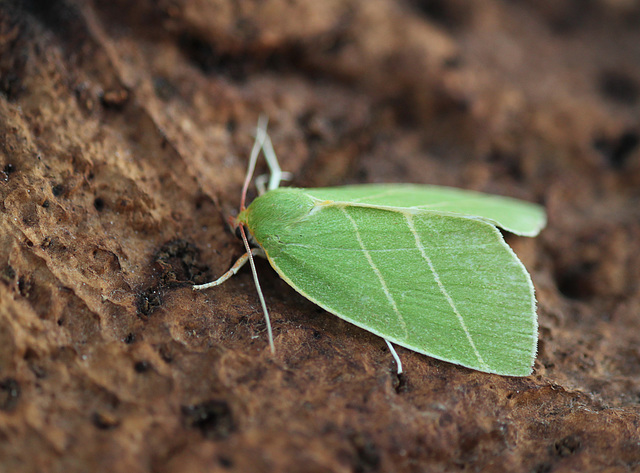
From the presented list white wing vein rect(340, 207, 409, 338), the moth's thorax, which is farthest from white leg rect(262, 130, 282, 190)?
white wing vein rect(340, 207, 409, 338)

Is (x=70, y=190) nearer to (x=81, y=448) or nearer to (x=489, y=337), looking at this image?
(x=81, y=448)

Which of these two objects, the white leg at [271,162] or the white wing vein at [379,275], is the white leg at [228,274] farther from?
the white leg at [271,162]

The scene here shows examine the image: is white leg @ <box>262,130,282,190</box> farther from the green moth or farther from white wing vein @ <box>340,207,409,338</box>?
white wing vein @ <box>340,207,409,338</box>

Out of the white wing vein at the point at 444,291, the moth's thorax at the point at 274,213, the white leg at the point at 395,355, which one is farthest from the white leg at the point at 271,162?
the white leg at the point at 395,355

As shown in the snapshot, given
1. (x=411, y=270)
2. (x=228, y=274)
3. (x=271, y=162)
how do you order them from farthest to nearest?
(x=271, y=162) < (x=228, y=274) < (x=411, y=270)

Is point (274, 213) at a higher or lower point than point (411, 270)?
higher

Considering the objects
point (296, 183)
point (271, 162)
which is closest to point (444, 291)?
point (296, 183)

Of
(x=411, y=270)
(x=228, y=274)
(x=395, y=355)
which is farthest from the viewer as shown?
(x=228, y=274)

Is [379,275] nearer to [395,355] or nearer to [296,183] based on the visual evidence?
[395,355]

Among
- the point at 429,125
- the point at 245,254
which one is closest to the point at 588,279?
the point at 429,125
